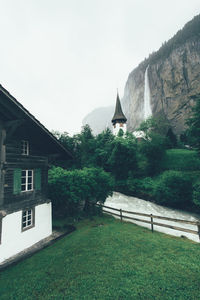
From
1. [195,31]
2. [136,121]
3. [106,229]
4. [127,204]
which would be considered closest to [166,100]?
[136,121]

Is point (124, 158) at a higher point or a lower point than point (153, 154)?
lower

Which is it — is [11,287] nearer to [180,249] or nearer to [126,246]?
[126,246]

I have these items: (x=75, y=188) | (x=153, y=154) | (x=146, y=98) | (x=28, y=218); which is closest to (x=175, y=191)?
(x=153, y=154)

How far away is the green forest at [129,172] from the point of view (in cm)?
1329

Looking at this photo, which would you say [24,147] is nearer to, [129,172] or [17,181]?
[17,181]

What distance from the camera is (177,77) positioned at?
63.5 meters

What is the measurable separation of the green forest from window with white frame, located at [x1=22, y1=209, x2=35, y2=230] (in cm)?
318

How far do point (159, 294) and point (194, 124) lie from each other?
2212 centimetres

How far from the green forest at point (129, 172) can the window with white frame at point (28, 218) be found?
318 centimetres

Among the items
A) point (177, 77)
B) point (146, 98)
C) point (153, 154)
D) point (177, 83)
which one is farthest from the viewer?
point (146, 98)

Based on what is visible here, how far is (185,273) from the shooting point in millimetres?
4750

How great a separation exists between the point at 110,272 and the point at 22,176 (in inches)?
284

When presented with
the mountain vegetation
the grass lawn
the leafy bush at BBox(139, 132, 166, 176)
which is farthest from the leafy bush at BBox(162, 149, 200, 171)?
the mountain vegetation

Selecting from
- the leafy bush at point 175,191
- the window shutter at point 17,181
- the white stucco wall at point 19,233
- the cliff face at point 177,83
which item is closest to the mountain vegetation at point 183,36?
the cliff face at point 177,83
